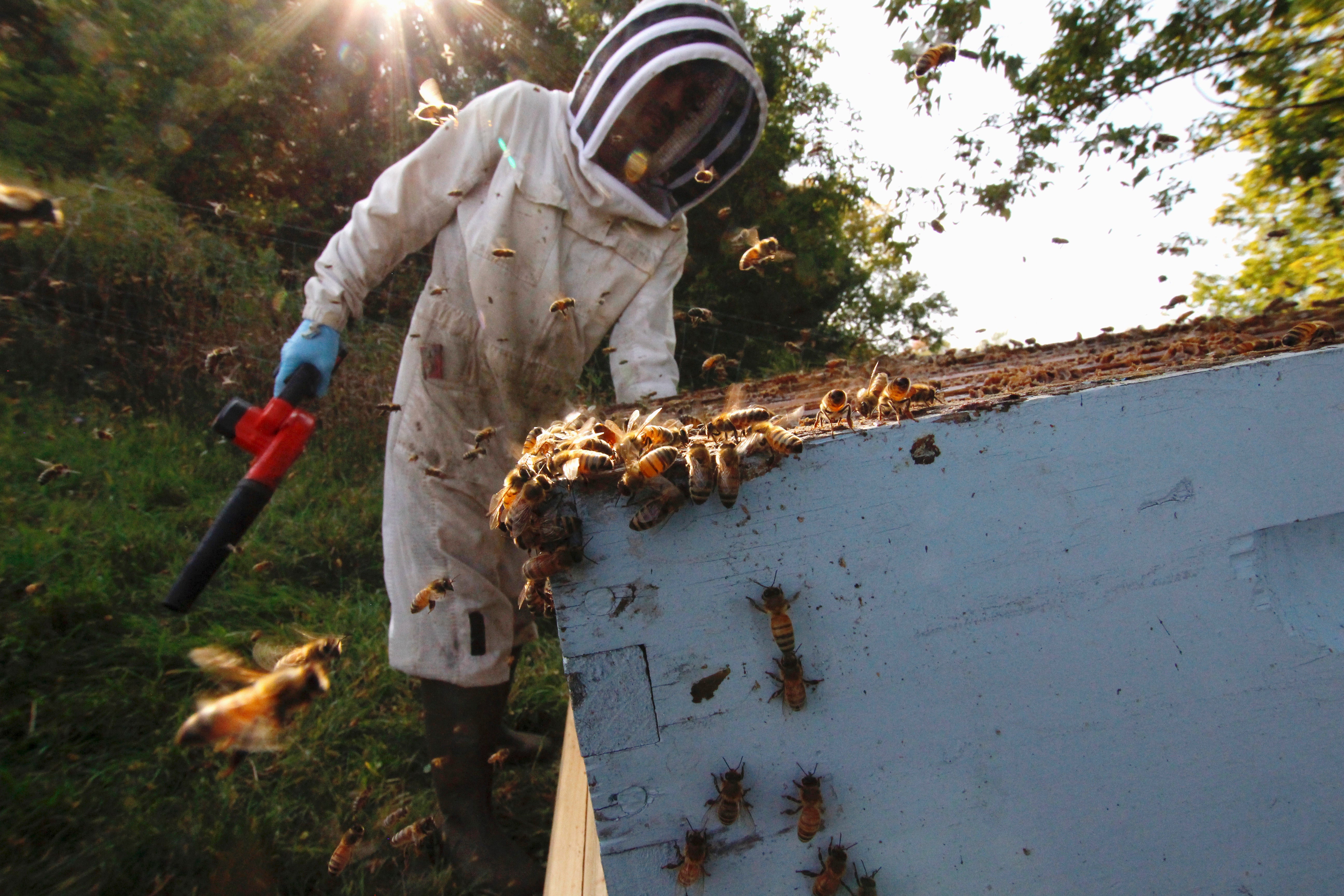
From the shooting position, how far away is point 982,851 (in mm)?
1395

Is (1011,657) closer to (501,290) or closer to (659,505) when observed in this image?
(659,505)

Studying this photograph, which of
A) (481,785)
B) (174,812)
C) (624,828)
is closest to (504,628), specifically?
(481,785)

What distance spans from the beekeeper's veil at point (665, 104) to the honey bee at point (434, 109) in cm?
62

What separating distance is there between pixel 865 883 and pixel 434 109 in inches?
147

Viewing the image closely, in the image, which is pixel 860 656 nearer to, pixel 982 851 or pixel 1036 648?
pixel 1036 648

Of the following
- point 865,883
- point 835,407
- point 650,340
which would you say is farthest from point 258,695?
point 650,340

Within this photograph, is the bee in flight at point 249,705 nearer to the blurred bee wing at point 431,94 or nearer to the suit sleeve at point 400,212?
the suit sleeve at point 400,212

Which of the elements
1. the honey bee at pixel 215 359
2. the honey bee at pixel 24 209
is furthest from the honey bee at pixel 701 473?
the honey bee at pixel 215 359

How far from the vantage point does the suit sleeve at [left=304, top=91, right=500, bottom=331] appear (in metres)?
3.42

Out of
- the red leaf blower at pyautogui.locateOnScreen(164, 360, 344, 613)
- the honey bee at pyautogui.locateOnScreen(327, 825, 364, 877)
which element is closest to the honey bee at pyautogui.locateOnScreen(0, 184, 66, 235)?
the red leaf blower at pyautogui.locateOnScreen(164, 360, 344, 613)

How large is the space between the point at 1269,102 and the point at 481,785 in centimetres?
686

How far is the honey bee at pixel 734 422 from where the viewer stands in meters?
1.51

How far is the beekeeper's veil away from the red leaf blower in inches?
69.8

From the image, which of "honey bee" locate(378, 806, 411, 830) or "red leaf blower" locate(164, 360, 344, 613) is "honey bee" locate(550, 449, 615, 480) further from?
"honey bee" locate(378, 806, 411, 830)
